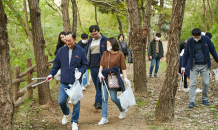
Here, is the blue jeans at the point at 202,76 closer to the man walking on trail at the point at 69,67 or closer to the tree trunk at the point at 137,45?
the tree trunk at the point at 137,45

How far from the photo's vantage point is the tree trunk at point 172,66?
12.8 feet

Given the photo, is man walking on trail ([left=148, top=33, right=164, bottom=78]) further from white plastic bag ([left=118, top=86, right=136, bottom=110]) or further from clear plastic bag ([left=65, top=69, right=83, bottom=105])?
clear plastic bag ([left=65, top=69, right=83, bottom=105])

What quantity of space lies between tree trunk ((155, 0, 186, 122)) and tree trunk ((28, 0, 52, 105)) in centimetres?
325

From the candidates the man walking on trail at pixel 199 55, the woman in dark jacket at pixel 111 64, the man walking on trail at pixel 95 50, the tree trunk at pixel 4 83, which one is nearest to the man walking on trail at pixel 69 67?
the woman in dark jacket at pixel 111 64

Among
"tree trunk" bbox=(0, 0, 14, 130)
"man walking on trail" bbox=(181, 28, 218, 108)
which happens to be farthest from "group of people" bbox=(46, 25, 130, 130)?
"man walking on trail" bbox=(181, 28, 218, 108)

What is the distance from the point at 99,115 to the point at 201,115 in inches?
99.3

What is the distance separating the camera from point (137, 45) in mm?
6113

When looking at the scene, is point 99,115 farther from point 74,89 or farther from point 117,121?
point 74,89

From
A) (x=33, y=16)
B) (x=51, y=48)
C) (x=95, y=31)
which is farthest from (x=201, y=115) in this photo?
(x=51, y=48)

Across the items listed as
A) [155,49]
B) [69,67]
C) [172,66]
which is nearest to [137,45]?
[172,66]

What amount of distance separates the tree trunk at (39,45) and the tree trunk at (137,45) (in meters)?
2.63

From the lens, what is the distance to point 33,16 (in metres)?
5.38

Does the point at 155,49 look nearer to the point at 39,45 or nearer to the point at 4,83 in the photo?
the point at 39,45

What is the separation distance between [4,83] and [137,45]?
4.14m
